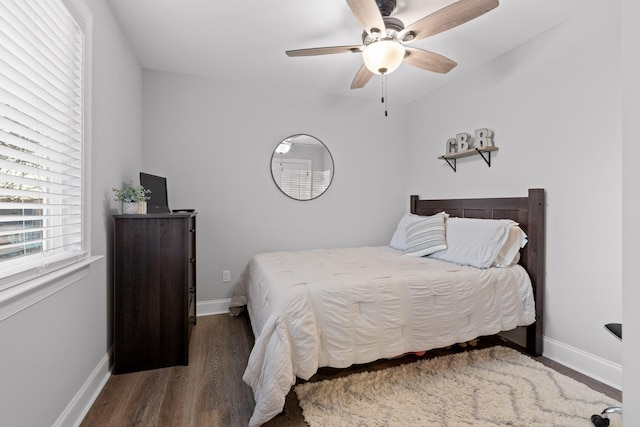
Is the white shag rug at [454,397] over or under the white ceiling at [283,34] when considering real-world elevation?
under

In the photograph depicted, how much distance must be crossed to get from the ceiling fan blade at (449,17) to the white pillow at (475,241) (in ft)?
5.06

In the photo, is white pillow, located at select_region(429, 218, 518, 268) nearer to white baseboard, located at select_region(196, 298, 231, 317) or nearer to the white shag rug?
the white shag rug

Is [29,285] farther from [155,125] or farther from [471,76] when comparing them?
[471,76]

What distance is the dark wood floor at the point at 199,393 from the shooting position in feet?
5.26

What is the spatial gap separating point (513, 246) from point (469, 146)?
1060mm

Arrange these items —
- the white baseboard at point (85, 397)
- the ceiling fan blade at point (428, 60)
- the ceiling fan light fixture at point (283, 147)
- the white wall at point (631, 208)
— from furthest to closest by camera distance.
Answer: the ceiling fan light fixture at point (283, 147) < the ceiling fan blade at point (428, 60) < the white baseboard at point (85, 397) < the white wall at point (631, 208)

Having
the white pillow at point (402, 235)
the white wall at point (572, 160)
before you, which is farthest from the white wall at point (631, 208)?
the white pillow at point (402, 235)

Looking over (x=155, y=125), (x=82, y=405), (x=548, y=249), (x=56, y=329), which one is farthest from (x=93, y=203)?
(x=548, y=249)

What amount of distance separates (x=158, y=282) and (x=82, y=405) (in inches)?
29.9

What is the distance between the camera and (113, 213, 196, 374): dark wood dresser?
80.0 inches

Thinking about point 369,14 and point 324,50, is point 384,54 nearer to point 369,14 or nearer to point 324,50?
point 369,14

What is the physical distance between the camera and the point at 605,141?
6.45 feet

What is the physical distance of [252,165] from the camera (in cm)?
332

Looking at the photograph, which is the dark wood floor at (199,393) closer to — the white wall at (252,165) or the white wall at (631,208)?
the white wall at (252,165)
